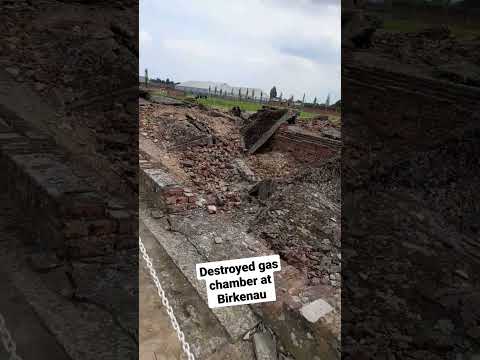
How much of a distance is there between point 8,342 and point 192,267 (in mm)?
1649

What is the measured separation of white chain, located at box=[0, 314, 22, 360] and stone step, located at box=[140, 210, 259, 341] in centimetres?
141

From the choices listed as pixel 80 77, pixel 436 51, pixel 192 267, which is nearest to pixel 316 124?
pixel 436 51

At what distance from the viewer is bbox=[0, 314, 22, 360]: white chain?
146 centimetres

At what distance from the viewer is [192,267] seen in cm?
299

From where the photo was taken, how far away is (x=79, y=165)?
134 inches

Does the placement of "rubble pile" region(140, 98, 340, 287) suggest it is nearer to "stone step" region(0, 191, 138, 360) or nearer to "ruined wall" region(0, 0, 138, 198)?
"ruined wall" region(0, 0, 138, 198)

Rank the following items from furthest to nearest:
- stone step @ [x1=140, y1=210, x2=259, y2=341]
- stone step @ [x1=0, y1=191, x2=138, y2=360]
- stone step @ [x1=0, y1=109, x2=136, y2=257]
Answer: stone step @ [x1=140, y1=210, x2=259, y2=341]
stone step @ [x1=0, y1=109, x2=136, y2=257]
stone step @ [x1=0, y1=191, x2=138, y2=360]

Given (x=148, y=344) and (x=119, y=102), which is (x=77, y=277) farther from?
(x=119, y=102)

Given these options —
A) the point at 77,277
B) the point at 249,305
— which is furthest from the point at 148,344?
the point at 249,305

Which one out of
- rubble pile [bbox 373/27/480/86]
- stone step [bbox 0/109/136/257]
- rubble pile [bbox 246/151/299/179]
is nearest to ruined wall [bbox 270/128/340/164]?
rubble pile [bbox 246/151/299/179]

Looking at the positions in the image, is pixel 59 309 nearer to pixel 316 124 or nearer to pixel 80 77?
pixel 80 77

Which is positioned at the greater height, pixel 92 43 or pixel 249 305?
pixel 92 43

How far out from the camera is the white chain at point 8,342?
1458 millimetres

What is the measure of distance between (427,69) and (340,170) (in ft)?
8.98
